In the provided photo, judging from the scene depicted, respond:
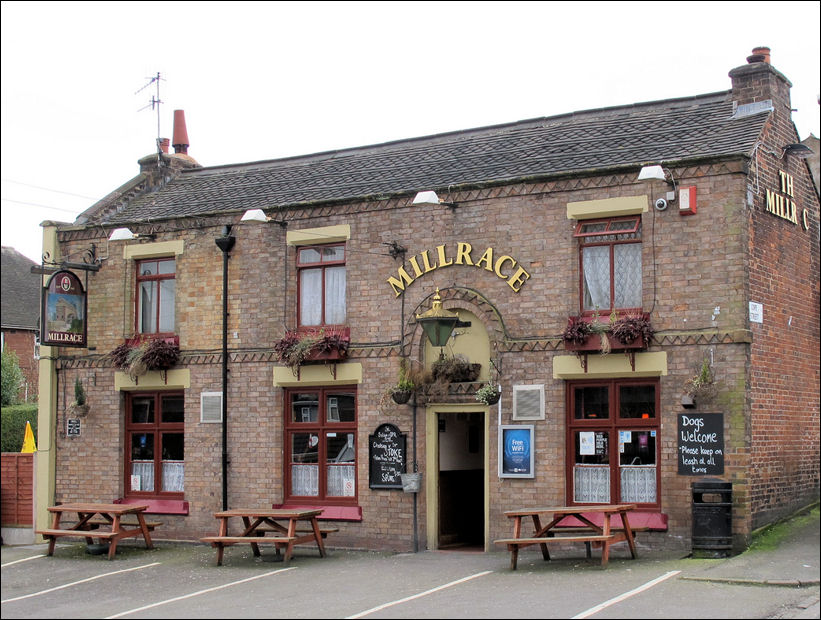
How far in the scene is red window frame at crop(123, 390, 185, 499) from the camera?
20.3 metres

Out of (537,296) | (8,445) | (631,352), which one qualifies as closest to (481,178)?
(537,296)

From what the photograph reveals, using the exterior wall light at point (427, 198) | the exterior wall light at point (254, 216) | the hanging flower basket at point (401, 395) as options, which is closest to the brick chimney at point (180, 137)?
the exterior wall light at point (254, 216)

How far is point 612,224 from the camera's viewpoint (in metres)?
16.7

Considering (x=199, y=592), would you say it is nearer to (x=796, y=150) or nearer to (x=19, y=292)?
(x=19, y=292)

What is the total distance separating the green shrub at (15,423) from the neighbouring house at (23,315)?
1.23 feet

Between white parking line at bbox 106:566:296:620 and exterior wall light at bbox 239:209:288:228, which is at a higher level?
exterior wall light at bbox 239:209:288:228

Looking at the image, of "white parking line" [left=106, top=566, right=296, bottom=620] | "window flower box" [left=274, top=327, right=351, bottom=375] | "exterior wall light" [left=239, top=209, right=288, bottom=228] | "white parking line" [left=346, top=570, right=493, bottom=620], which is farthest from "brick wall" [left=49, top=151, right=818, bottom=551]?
"white parking line" [left=106, top=566, right=296, bottom=620]

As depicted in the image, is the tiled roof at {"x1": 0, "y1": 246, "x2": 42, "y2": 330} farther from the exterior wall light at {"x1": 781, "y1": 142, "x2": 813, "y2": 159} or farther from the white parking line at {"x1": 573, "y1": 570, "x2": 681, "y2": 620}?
the exterior wall light at {"x1": 781, "y1": 142, "x2": 813, "y2": 159}

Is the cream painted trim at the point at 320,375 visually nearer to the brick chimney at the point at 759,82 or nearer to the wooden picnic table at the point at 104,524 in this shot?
the wooden picnic table at the point at 104,524

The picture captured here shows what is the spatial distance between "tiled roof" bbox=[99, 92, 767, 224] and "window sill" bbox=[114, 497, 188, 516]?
5252 millimetres

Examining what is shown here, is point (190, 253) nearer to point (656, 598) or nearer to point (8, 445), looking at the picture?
point (656, 598)

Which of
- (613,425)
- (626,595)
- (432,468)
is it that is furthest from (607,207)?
(626,595)

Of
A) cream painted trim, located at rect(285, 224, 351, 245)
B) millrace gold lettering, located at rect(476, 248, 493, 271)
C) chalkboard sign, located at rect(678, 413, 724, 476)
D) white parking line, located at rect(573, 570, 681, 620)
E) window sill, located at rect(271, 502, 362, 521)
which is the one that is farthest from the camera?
cream painted trim, located at rect(285, 224, 351, 245)

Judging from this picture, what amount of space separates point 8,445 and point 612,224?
21.2 meters
